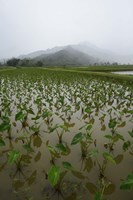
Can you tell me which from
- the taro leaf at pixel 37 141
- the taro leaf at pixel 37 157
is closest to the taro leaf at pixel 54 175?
the taro leaf at pixel 37 157

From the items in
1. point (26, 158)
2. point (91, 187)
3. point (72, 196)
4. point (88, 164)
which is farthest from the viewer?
point (26, 158)

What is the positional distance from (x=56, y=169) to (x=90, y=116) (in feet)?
11.0

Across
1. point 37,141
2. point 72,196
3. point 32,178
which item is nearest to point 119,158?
point 72,196

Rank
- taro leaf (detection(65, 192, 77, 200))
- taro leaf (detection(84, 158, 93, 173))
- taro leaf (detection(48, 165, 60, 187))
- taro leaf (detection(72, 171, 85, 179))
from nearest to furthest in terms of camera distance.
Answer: taro leaf (detection(48, 165, 60, 187)) < taro leaf (detection(65, 192, 77, 200)) < taro leaf (detection(72, 171, 85, 179)) < taro leaf (detection(84, 158, 93, 173))

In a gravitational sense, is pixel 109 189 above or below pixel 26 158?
below

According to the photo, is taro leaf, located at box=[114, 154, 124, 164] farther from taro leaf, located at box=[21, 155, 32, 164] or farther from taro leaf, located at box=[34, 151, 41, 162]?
taro leaf, located at box=[21, 155, 32, 164]

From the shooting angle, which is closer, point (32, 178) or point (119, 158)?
point (32, 178)

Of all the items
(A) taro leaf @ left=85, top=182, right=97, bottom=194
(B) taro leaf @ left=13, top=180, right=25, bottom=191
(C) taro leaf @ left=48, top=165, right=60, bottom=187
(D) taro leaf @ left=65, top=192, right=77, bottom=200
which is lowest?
(D) taro leaf @ left=65, top=192, right=77, bottom=200

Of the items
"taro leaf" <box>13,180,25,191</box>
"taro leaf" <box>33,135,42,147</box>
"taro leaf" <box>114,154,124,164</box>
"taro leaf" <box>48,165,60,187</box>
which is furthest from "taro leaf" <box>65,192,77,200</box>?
"taro leaf" <box>33,135,42,147</box>

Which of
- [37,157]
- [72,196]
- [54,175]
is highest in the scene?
[54,175]

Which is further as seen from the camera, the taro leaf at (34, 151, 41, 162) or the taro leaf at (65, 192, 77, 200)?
the taro leaf at (34, 151, 41, 162)

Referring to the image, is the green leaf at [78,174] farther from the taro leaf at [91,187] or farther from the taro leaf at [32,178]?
the taro leaf at [32,178]

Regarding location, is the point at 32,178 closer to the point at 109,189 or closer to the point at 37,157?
the point at 37,157

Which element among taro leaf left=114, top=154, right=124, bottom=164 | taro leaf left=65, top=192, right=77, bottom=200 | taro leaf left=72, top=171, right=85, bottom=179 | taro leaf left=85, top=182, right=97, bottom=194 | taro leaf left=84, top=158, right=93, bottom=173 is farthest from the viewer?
taro leaf left=114, top=154, right=124, bottom=164
